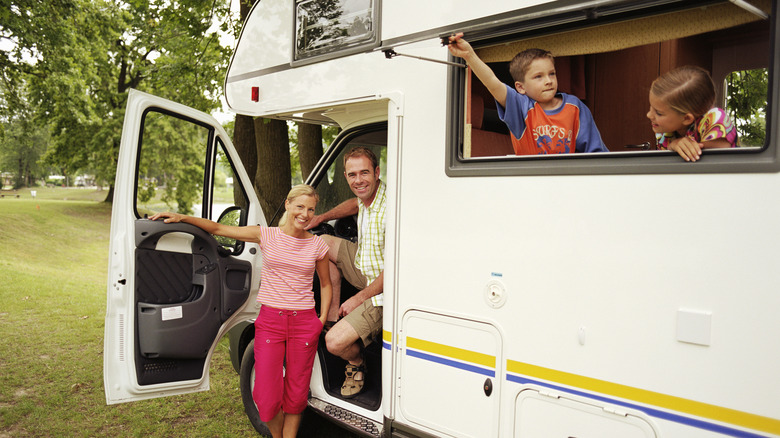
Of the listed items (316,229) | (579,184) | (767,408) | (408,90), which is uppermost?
(408,90)

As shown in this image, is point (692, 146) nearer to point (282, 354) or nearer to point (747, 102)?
point (747, 102)

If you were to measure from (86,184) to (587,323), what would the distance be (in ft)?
231

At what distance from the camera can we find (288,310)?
132 inches

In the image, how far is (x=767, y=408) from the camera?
180 cm

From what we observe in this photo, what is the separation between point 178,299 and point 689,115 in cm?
294

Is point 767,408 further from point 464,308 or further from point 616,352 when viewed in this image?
point 464,308

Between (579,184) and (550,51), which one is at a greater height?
(550,51)

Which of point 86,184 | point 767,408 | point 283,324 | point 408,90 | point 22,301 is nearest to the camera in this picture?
point 767,408

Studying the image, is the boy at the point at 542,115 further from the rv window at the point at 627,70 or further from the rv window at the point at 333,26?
the rv window at the point at 333,26

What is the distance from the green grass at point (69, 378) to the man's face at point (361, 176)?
6.41 ft

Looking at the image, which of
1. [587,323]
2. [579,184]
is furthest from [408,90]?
[587,323]

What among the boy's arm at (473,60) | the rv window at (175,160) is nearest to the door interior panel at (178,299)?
the boy's arm at (473,60)

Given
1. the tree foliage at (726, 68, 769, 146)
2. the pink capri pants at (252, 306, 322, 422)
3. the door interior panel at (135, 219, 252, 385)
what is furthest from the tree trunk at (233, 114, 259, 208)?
Answer: the tree foliage at (726, 68, 769, 146)

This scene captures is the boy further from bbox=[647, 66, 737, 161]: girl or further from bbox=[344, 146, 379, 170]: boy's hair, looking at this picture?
bbox=[344, 146, 379, 170]: boy's hair
